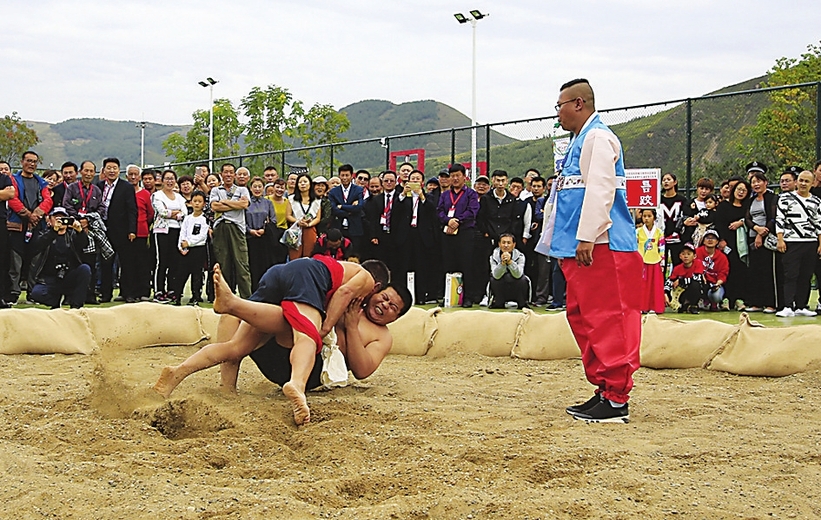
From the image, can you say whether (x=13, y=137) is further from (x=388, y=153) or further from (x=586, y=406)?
(x=586, y=406)

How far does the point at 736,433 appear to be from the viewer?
371 centimetres

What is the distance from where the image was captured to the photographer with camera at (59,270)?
8.58 metres

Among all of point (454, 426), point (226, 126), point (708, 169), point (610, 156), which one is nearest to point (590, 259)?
point (610, 156)

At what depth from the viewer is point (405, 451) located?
11.1 feet

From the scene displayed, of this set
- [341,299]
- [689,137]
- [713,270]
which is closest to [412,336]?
[341,299]

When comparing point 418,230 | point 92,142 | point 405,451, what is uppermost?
point 92,142

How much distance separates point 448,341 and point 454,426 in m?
2.35

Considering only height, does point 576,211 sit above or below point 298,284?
above

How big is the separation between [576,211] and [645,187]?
195 inches

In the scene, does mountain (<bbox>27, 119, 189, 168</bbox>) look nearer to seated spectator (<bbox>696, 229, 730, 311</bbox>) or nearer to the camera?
the camera

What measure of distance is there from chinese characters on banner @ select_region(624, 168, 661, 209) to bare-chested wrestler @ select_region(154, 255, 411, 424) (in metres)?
4.92

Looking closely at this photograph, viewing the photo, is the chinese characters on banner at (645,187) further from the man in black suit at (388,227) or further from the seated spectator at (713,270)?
the man in black suit at (388,227)

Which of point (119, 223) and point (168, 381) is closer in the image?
point (168, 381)

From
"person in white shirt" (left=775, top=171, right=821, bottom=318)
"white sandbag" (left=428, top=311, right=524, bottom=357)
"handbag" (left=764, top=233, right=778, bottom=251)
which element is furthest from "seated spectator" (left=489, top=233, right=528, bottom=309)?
"white sandbag" (left=428, top=311, right=524, bottom=357)
